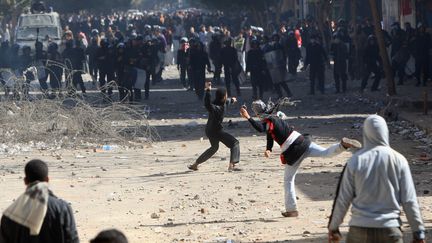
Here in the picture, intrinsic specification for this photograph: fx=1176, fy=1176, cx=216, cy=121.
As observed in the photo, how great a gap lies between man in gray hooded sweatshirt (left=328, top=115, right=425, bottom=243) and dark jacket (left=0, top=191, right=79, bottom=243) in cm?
171

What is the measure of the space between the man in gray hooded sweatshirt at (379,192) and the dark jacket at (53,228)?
171 centimetres

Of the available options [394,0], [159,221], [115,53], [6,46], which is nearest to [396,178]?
[159,221]

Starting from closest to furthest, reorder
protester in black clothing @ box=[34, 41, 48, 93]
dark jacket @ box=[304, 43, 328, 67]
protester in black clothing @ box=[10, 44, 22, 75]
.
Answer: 1. dark jacket @ box=[304, 43, 328, 67]
2. protester in black clothing @ box=[34, 41, 48, 93]
3. protester in black clothing @ box=[10, 44, 22, 75]

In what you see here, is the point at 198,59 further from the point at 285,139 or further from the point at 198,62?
the point at 285,139

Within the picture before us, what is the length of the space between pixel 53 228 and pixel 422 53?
918 inches

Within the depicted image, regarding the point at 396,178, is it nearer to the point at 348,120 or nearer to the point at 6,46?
the point at 348,120

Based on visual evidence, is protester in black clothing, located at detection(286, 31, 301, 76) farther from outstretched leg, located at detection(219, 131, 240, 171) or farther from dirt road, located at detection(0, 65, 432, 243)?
outstretched leg, located at detection(219, 131, 240, 171)

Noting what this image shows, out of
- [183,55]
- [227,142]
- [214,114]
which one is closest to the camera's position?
[214,114]

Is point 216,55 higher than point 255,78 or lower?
higher

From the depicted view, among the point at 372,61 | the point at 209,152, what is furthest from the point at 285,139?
the point at 372,61

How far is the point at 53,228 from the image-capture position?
22.3 feet

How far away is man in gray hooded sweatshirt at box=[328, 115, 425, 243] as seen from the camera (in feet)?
23.1

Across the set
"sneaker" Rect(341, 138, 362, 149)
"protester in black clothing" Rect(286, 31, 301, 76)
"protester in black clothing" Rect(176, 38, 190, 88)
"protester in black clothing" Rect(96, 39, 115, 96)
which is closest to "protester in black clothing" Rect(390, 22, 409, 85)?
"protester in black clothing" Rect(286, 31, 301, 76)

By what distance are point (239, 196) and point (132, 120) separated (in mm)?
6669
